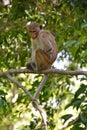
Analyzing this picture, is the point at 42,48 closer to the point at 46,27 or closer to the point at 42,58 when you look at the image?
the point at 42,58

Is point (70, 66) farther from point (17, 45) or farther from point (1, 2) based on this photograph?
point (1, 2)

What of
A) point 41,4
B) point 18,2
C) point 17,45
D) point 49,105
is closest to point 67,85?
point 49,105

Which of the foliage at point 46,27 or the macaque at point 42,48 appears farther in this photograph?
the foliage at point 46,27

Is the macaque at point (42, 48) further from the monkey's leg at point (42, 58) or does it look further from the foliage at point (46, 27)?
the foliage at point (46, 27)

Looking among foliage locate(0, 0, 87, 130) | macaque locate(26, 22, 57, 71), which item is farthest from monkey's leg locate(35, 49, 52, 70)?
foliage locate(0, 0, 87, 130)

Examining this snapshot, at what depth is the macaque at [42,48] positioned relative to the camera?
5.23 meters

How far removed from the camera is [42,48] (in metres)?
5.46

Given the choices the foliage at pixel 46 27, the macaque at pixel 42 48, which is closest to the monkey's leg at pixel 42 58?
the macaque at pixel 42 48

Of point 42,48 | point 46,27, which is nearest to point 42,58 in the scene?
point 42,48

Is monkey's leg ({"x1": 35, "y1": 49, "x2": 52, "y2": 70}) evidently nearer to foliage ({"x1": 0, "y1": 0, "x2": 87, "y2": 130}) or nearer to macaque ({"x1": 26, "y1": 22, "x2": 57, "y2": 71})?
macaque ({"x1": 26, "y1": 22, "x2": 57, "y2": 71})

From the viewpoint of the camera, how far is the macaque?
5230 mm

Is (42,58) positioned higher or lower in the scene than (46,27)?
lower

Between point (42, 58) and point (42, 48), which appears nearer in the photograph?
point (42, 58)

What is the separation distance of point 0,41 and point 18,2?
2.40 ft
